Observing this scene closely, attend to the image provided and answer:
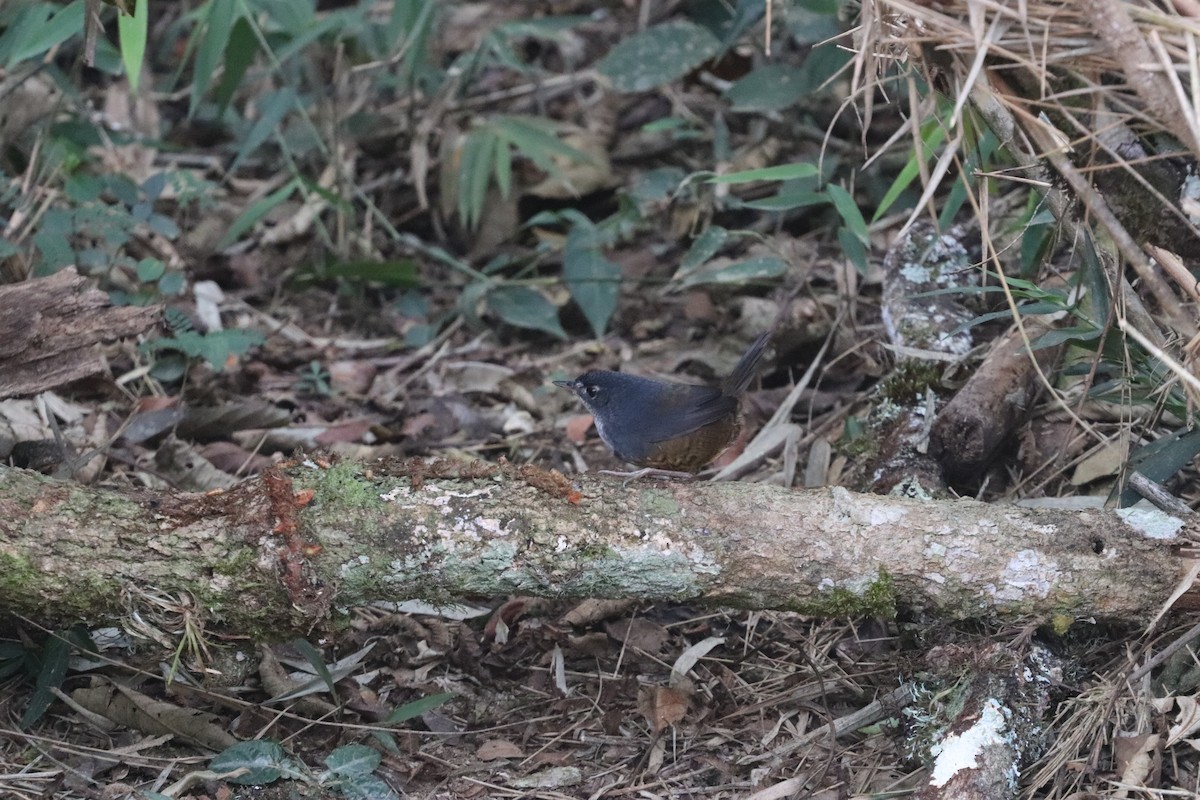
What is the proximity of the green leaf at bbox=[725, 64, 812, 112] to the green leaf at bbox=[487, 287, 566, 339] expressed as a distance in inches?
52.4

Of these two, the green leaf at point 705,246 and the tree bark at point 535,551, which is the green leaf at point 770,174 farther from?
the tree bark at point 535,551

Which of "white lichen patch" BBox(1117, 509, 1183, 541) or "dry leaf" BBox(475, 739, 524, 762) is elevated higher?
"white lichen patch" BBox(1117, 509, 1183, 541)

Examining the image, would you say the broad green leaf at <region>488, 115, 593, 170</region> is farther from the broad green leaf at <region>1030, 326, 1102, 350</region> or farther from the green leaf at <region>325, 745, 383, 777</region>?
the green leaf at <region>325, 745, 383, 777</region>

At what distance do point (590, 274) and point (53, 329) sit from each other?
8.63 feet

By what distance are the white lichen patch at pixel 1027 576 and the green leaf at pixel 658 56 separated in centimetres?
363

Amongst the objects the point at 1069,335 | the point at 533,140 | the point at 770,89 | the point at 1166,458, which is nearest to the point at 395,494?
the point at 1069,335

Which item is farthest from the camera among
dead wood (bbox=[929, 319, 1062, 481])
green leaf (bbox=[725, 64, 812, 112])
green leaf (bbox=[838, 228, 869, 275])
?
green leaf (bbox=[725, 64, 812, 112])

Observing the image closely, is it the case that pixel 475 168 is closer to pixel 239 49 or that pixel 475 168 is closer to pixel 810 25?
pixel 239 49

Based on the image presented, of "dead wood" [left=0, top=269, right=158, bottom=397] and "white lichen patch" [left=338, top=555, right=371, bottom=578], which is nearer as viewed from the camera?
"white lichen patch" [left=338, top=555, right=371, bottom=578]

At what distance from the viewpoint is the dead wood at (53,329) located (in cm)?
334

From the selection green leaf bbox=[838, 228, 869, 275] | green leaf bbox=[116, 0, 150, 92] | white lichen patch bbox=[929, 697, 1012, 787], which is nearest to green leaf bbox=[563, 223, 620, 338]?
green leaf bbox=[838, 228, 869, 275]

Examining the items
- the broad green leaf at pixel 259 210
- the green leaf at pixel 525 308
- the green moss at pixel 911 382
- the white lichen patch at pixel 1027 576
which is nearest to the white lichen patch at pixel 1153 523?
the white lichen patch at pixel 1027 576

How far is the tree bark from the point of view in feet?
9.51

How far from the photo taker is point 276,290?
609 centimetres
